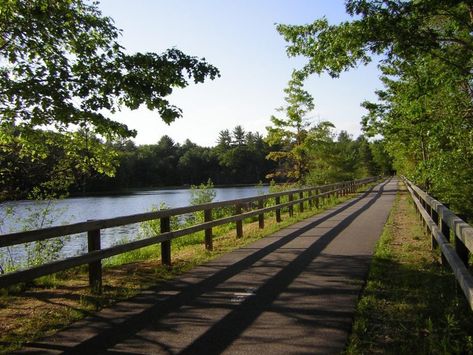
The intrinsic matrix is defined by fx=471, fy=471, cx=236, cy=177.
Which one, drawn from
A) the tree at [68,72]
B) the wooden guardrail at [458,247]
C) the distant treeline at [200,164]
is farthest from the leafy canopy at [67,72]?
the distant treeline at [200,164]

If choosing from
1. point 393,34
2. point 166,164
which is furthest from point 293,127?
point 166,164

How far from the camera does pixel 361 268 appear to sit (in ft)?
25.4

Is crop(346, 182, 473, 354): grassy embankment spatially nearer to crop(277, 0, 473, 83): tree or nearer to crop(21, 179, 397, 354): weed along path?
crop(21, 179, 397, 354): weed along path

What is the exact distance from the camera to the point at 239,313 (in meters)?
5.41

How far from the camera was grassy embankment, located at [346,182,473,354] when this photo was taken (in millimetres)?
4323

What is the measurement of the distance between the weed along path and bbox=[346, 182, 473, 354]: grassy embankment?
0.63 ft

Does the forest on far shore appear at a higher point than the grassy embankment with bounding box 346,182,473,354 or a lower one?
higher

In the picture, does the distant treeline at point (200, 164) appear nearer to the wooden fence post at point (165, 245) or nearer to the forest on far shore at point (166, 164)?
the forest on far shore at point (166, 164)

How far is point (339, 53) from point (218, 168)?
148 metres

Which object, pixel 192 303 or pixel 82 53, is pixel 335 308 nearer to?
pixel 192 303

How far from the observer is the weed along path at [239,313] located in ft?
14.7

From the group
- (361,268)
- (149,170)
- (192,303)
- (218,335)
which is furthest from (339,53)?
(149,170)

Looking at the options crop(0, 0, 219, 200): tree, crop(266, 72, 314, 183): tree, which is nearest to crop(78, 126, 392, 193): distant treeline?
crop(266, 72, 314, 183): tree

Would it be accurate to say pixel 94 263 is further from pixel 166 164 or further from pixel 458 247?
pixel 166 164
